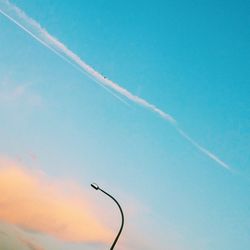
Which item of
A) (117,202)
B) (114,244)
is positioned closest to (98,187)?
(117,202)

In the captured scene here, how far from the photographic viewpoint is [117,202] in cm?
2164

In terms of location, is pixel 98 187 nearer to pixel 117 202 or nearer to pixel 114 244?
pixel 117 202

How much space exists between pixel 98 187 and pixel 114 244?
2973mm

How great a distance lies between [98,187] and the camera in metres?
21.4

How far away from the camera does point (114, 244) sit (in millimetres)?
20422

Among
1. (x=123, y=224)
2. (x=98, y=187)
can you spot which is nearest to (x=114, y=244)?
(x=123, y=224)

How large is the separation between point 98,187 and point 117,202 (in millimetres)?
1302

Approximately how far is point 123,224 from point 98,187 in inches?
89.7

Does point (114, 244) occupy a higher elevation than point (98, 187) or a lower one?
lower

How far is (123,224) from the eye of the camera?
2084 cm

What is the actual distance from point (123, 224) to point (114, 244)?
1079 mm

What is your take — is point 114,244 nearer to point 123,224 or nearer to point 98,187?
A: point 123,224

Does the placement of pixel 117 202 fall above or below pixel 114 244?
above
